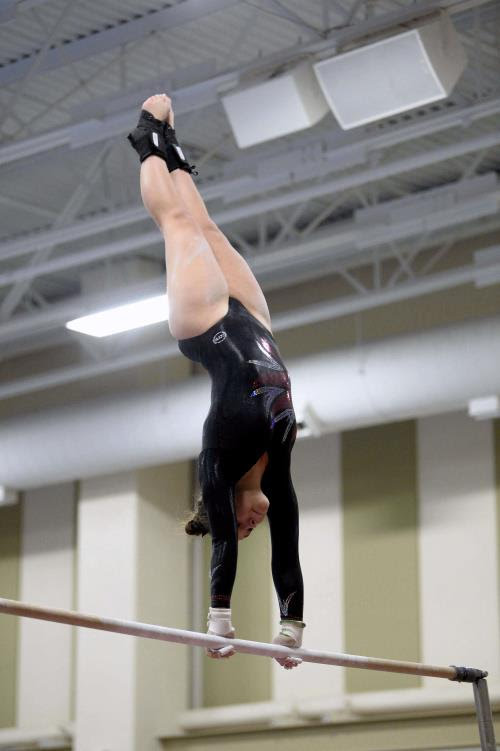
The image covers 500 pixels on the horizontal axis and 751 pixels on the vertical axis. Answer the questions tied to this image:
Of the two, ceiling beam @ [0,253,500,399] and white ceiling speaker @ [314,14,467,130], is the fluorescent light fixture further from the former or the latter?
white ceiling speaker @ [314,14,467,130]

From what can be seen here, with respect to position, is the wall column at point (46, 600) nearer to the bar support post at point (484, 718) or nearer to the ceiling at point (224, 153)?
the ceiling at point (224, 153)

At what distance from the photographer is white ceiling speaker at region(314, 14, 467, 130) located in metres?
9.55

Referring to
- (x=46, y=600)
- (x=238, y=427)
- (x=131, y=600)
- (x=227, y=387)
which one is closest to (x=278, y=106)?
(x=227, y=387)

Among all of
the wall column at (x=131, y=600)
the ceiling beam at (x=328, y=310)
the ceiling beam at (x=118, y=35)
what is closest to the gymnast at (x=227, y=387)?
the ceiling beam at (x=118, y=35)

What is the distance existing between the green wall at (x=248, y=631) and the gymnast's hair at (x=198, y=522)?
957 centimetres

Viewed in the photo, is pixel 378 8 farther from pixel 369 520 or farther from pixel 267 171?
pixel 369 520

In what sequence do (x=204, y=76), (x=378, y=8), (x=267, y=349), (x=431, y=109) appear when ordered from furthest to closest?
(x=431, y=109) → (x=378, y=8) → (x=204, y=76) → (x=267, y=349)

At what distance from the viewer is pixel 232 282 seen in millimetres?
6254

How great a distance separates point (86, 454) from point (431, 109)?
214 inches

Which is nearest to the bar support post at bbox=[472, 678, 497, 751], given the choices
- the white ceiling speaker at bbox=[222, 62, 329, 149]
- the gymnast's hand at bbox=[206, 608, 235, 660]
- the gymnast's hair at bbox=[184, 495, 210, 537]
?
the gymnast's hand at bbox=[206, 608, 235, 660]

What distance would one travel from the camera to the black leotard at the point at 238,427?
602 cm

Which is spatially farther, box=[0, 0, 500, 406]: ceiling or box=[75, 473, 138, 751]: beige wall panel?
box=[75, 473, 138, 751]: beige wall panel

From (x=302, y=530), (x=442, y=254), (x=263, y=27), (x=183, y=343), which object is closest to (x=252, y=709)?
(x=302, y=530)

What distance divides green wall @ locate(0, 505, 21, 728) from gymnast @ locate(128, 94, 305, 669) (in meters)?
12.0
